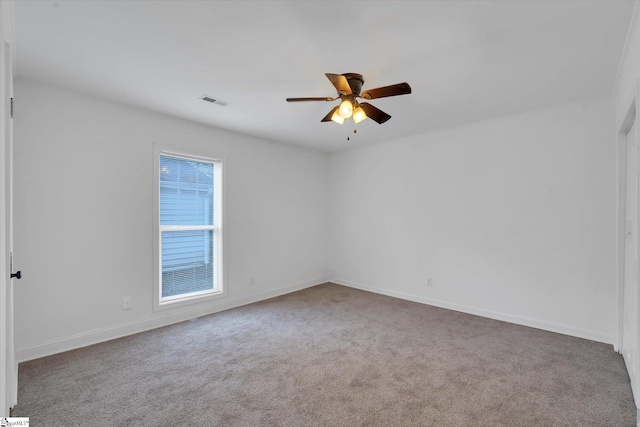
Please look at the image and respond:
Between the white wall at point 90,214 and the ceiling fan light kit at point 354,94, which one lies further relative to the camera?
the white wall at point 90,214

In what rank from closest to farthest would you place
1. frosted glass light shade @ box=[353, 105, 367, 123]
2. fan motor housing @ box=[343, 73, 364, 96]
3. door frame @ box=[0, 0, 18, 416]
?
door frame @ box=[0, 0, 18, 416], fan motor housing @ box=[343, 73, 364, 96], frosted glass light shade @ box=[353, 105, 367, 123]

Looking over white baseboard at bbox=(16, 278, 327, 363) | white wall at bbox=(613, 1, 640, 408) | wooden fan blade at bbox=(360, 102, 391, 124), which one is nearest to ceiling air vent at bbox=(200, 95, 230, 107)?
wooden fan blade at bbox=(360, 102, 391, 124)

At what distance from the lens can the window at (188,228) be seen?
3.64 m

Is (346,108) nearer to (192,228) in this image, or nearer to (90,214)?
(192,228)

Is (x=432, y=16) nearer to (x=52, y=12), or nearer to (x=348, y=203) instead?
(x=52, y=12)

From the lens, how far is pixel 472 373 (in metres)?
2.44

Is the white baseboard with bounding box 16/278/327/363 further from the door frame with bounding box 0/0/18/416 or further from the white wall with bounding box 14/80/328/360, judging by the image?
the door frame with bounding box 0/0/18/416

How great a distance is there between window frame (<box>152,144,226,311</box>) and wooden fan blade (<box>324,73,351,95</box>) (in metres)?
2.31

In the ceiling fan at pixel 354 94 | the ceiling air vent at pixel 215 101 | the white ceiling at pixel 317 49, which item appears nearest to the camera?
the white ceiling at pixel 317 49

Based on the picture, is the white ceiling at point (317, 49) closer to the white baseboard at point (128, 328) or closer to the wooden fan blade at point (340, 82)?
the wooden fan blade at point (340, 82)

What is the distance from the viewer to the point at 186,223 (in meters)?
3.87

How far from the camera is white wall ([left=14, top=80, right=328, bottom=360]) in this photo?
2691mm

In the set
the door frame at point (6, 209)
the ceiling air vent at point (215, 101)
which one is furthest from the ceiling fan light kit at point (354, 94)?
the door frame at point (6, 209)

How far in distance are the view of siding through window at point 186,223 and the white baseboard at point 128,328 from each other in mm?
263
